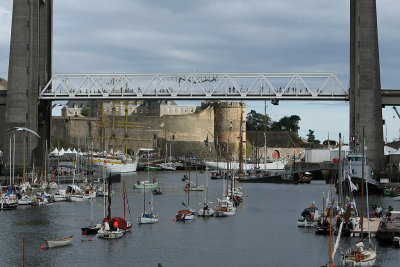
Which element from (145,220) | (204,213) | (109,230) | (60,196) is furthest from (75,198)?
(109,230)

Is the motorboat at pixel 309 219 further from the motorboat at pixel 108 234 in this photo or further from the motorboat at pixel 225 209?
the motorboat at pixel 108 234

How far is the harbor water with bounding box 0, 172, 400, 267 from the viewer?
46.2 m

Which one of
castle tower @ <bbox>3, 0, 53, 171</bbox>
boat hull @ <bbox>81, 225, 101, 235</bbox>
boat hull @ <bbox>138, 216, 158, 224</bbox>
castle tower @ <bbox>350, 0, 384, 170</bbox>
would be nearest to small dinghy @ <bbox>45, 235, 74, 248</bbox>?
boat hull @ <bbox>81, 225, 101, 235</bbox>

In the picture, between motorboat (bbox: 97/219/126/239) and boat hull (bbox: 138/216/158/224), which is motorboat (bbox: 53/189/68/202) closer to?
boat hull (bbox: 138/216/158/224)

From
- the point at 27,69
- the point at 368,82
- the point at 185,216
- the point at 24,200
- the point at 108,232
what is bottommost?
the point at 108,232

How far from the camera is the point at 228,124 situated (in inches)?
6841

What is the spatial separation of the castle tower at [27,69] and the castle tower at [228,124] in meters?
76.3

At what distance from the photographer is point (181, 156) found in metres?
174

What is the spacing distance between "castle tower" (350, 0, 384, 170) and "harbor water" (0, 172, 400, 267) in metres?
14.4

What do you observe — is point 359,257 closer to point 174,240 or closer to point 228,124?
point 174,240

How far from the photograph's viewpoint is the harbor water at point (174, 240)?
46188 millimetres

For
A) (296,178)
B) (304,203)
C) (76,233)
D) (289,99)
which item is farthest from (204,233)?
(296,178)

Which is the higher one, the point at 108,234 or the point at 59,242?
the point at 108,234

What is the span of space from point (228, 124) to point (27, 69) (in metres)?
83.3
